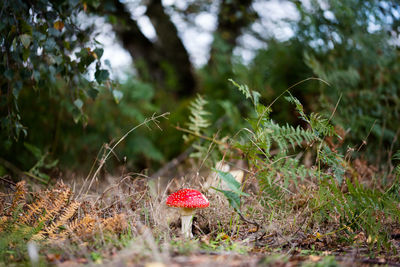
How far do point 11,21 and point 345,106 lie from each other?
10.1 ft

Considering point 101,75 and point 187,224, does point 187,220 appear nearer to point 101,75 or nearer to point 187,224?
point 187,224

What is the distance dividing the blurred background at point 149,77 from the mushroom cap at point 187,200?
48 cm

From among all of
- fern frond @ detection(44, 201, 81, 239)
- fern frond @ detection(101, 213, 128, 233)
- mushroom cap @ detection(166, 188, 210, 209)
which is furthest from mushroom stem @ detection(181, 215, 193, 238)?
fern frond @ detection(44, 201, 81, 239)

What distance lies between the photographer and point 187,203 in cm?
171

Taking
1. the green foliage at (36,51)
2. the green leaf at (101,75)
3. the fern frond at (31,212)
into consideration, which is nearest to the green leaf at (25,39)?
the green foliage at (36,51)

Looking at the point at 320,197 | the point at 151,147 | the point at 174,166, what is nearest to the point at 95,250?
the point at 320,197

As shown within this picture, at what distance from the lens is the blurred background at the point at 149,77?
2201 mm

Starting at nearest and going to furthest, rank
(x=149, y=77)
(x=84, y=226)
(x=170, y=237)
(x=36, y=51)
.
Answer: (x=84, y=226), (x=170, y=237), (x=36, y=51), (x=149, y=77)

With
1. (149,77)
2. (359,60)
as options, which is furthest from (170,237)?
(149,77)

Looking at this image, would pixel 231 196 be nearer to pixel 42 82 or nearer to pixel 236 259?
pixel 236 259

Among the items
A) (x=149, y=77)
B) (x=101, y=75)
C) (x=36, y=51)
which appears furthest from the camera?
(x=149, y=77)

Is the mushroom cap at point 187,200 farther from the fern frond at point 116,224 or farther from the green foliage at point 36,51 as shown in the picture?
the green foliage at point 36,51

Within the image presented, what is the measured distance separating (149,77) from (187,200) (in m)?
5.01

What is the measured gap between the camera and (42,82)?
229cm
